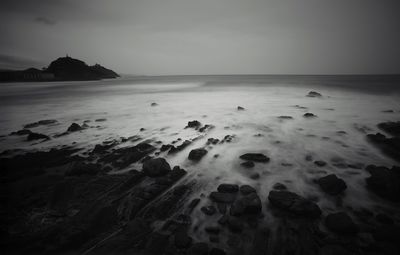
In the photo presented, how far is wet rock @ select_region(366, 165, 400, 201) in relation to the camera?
5012mm

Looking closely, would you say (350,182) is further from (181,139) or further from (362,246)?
(181,139)

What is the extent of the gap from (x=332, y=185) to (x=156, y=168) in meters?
4.92

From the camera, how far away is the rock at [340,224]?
4.00 metres

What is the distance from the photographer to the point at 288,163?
7.25m

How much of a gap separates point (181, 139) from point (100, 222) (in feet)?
19.6

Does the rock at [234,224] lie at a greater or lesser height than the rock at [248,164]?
lesser

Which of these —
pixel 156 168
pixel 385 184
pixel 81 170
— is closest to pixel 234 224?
pixel 156 168

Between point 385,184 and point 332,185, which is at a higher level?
point 385,184

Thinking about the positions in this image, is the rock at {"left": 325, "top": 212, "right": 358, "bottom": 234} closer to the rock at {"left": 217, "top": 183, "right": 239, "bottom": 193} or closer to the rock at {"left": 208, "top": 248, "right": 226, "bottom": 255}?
the rock at {"left": 217, "top": 183, "right": 239, "bottom": 193}

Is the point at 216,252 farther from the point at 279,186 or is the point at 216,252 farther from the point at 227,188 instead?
the point at 279,186

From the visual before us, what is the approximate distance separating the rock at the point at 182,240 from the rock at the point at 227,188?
1766 millimetres

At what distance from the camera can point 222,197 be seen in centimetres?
523

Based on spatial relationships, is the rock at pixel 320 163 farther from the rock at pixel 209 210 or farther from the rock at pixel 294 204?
the rock at pixel 209 210

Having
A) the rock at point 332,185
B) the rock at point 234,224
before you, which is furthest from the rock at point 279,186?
the rock at point 234,224
